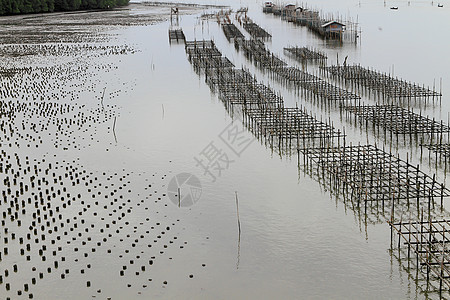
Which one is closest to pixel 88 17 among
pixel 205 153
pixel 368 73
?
pixel 368 73

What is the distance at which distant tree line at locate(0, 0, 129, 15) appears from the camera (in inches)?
3728

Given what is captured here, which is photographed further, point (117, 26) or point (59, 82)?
point (117, 26)

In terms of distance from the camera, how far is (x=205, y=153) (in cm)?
2697

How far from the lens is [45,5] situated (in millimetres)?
101125

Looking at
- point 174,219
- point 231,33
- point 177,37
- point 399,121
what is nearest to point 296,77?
point 399,121

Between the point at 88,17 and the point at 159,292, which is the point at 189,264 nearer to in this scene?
the point at 159,292

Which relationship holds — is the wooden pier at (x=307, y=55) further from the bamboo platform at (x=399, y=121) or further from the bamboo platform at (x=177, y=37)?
the bamboo platform at (x=177, y=37)

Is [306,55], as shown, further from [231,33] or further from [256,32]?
[231,33]

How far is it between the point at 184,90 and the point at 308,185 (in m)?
19.1

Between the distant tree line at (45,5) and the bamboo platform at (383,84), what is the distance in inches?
2650

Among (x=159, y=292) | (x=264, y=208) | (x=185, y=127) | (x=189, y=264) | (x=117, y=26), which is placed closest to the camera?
(x=159, y=292)

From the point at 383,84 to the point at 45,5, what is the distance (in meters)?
78.2

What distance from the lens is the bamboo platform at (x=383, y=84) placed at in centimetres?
3431

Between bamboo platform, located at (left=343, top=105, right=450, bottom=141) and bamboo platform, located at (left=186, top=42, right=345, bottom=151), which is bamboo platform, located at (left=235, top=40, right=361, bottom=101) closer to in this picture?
bamboo platform, located at (left=343, top=105, right=450, bottom=141)
